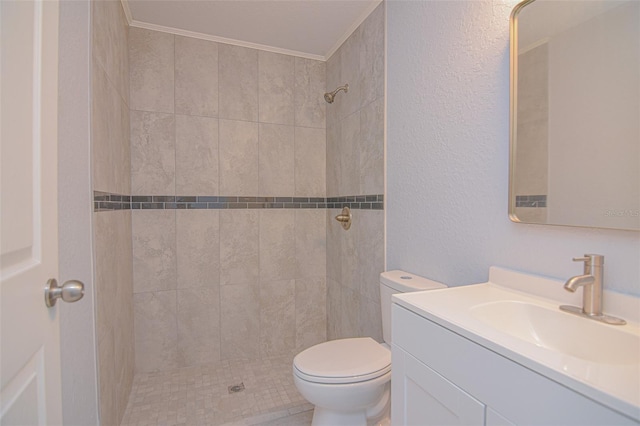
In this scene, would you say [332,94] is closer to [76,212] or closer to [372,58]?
[372,58]

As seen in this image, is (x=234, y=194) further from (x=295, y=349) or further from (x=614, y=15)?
(x=614, y=15)

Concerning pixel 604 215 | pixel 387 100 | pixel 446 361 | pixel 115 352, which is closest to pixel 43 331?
pixel 446 361

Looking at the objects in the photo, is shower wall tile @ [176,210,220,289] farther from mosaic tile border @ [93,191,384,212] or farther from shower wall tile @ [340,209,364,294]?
shower wall tile @ [340,209,364,294]

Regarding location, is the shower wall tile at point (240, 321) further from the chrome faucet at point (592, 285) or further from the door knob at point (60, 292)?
the chrome faucet at point (592, 285)

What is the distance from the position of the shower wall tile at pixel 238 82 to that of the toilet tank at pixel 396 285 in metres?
1.57

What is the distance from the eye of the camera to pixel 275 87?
95.7 inches

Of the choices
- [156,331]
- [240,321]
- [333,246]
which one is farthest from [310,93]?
[156,331]

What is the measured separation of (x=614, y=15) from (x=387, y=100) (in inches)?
40.0

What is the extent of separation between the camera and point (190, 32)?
7.12ft

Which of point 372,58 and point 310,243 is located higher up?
point 372,58

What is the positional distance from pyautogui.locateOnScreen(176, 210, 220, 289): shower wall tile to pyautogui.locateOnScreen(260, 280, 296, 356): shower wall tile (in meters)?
0.41

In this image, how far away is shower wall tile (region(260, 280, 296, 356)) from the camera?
2.45 m

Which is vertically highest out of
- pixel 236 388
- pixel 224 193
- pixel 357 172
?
pixel 357 172

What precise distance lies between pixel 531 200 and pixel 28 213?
1.32m
